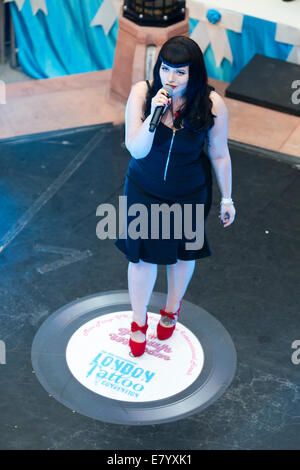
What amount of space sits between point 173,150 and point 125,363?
102 cm

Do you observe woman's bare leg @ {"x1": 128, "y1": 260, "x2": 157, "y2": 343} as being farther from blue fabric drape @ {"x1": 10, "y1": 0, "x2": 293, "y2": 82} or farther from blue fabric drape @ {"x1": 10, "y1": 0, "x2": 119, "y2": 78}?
blue fabric drape @ {"x1": 10, "y1": 0, "x2": 119, "y2": 78}

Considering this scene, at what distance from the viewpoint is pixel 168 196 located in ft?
9.74

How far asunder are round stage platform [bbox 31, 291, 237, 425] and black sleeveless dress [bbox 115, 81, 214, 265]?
516 mm

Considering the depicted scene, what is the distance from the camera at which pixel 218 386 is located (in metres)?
3.29

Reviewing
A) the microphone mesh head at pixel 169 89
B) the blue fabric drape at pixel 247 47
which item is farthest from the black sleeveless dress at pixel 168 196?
the blue fabric drape at pixel 247 47

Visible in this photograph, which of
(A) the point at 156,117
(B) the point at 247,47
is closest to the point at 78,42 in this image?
(B) the point at 247,47

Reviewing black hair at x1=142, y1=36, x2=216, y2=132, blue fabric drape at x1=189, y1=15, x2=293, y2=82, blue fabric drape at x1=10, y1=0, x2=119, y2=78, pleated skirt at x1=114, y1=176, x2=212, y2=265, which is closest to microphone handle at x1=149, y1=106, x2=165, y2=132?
black hair at x1=142, y1=36, x2=216, y2=132

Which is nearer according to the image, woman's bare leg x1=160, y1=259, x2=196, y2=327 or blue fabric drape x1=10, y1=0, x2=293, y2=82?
woman's bare leg x1=160, y1=259, x2=196, y2=327

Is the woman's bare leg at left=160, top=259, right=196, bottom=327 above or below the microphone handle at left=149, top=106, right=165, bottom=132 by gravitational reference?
below

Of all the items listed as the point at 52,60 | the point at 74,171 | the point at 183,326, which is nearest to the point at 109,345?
the point at 183,326

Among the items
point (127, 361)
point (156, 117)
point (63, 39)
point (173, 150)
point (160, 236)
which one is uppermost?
point (156, 117)

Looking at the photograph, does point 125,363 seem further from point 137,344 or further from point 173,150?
point 173,150

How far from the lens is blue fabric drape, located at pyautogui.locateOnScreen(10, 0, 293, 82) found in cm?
562

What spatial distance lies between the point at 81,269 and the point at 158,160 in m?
1.19
